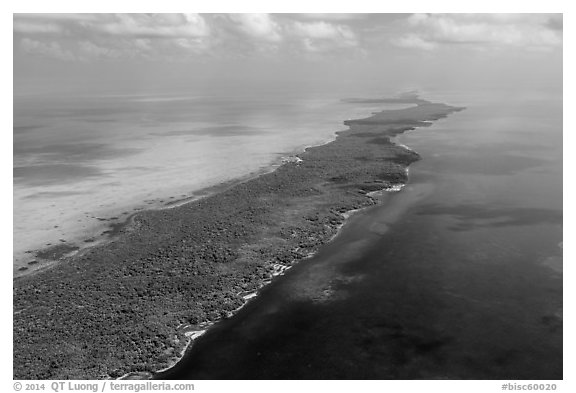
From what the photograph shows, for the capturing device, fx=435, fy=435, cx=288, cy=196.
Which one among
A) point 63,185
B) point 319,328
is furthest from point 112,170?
point 319,328

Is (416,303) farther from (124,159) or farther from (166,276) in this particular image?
(124,159)

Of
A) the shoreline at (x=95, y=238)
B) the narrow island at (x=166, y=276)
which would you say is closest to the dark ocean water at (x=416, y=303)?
the narrow island at (x=166, y=276)

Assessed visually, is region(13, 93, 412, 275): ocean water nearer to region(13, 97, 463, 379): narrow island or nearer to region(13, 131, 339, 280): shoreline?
region(13, 131, 339, 280): shoreline

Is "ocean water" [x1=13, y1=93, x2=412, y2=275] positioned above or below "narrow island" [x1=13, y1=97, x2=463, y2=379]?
above

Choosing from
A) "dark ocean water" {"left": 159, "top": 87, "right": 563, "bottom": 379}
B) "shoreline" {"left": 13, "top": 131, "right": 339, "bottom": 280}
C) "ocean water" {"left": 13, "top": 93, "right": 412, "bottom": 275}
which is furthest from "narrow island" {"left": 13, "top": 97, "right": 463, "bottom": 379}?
"ocean water" {"left": 13, "top": 93, "right": 412, "bottom": 275}
